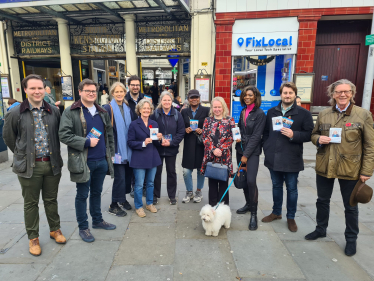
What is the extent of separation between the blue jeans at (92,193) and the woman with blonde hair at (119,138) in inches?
16.4

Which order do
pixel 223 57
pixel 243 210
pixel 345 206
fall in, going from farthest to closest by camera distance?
pixel 223 57 < pixel 243 210 < pixel 345 206

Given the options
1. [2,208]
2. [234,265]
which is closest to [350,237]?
[234,265]

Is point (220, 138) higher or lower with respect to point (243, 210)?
higher

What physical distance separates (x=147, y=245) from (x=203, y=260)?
2.51 feet

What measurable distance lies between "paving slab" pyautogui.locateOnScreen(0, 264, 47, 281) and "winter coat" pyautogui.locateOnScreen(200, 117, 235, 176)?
2.54 m

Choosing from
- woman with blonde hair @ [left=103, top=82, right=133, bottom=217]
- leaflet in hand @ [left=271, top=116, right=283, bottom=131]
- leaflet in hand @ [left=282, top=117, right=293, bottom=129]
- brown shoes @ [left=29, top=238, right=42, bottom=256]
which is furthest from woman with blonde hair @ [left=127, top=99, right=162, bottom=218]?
leaflet in hand @ [left=282, top=117, right=293, bottom=129]

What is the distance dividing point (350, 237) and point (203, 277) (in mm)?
1874

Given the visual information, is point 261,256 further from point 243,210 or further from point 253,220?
point 243,210

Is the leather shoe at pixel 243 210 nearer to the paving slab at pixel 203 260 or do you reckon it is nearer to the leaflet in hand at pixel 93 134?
the paving slab at pixel 203 260

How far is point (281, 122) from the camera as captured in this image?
136 inches

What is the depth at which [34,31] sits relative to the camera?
11.3m

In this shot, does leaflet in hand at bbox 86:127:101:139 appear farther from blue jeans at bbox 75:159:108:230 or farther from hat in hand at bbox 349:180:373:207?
hat in hand at bbox 349:180:373:207

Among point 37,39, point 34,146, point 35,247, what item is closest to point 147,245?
point 35,247

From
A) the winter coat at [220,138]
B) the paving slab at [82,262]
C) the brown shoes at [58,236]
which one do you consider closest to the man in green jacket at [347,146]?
the winter coat at [220,138]
